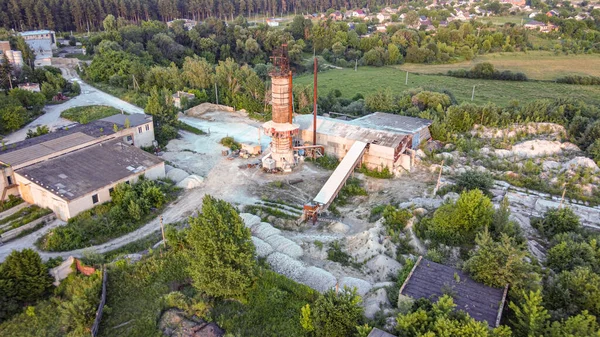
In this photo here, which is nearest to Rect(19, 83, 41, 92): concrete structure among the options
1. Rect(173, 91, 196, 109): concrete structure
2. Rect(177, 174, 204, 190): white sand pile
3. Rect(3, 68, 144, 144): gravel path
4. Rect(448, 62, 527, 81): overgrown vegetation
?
Rect(3, 68, 144, 144): gravel path

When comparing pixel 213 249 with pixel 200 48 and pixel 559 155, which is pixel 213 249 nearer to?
pixel 559 155

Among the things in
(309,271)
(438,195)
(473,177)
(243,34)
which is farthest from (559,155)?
(243,34)

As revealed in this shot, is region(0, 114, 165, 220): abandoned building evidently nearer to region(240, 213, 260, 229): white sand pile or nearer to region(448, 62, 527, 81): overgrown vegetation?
region(240, 213, 260, 229): white sand pile

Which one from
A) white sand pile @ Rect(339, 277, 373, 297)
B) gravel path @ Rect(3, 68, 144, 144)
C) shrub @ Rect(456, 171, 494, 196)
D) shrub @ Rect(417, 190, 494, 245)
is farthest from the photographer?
gravel path @ Rect(3, 68, 144, 144)

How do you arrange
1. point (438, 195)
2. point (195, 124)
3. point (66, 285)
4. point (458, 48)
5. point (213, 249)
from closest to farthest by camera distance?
point (213, 249)
point (66, 285)
point (438, 195)
point (195, 124)
point (458, 48)

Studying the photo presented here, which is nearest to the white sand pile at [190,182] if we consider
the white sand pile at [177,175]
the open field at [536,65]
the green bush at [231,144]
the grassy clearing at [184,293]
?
the white sand pile at [177,175]

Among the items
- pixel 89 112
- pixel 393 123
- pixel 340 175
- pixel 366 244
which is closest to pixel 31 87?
pixel 89 112
